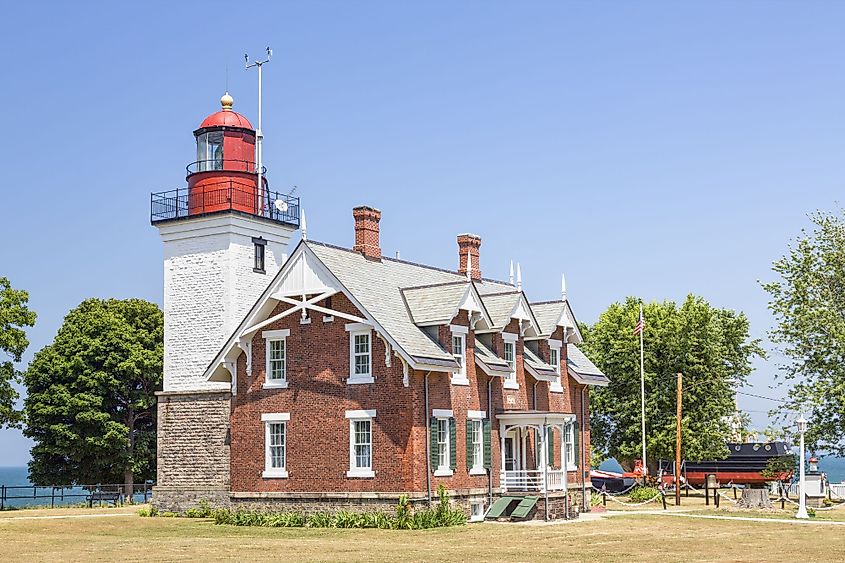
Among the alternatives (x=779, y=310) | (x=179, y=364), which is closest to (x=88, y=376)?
(x=179, y=364)

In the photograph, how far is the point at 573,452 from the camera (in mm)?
43656

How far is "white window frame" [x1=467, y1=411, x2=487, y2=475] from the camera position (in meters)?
37.6

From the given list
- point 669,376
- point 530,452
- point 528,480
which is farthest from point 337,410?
point 669,376

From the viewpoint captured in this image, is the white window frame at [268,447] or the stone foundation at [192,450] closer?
the white window frame at [268,447]

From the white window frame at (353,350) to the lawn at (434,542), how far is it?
480 centimetres

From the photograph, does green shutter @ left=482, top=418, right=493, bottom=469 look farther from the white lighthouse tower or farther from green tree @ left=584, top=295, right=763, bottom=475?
green tree @ left=584, top=295, right=763, bottom=475

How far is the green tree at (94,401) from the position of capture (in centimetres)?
5441

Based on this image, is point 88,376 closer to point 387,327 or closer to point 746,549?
point 387,327

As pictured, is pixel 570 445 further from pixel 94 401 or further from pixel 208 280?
pixel 94 401

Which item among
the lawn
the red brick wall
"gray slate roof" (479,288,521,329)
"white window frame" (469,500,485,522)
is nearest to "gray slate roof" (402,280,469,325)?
the red brick wall

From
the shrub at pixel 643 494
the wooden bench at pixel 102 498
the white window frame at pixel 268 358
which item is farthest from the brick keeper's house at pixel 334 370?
the wooden bench at pixel 102 498

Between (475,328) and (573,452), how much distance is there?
305 inches

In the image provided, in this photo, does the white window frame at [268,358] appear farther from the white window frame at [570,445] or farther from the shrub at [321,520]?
the white window frame at [570,445]

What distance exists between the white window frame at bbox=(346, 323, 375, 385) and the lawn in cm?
480
